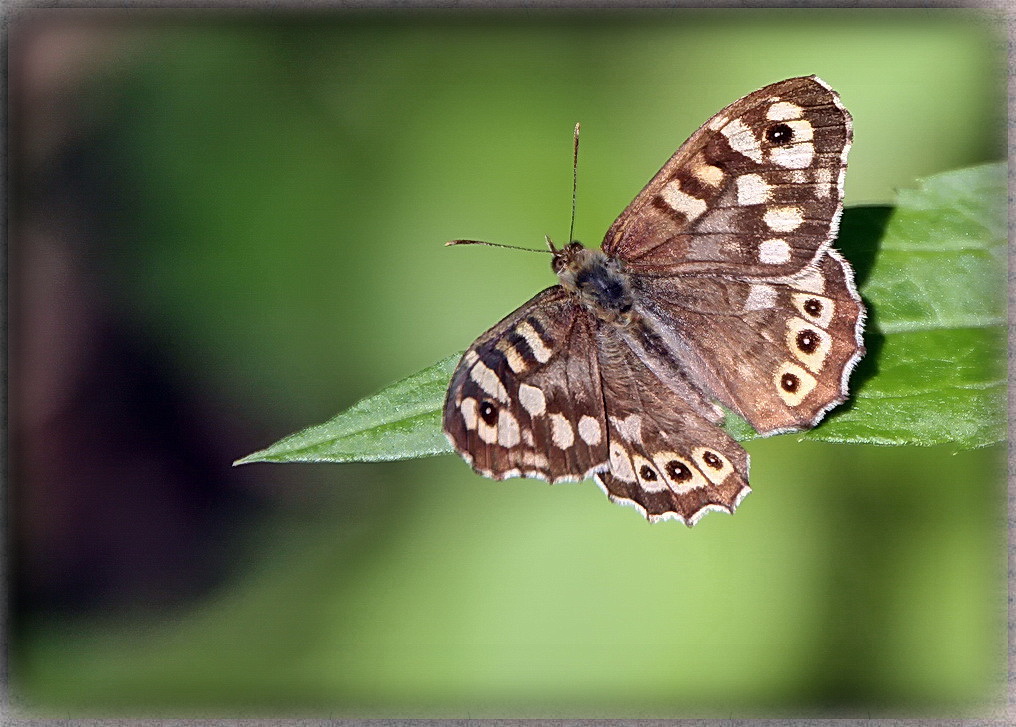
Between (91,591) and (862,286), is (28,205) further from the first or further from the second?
(862,286)

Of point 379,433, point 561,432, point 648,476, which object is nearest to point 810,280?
point 648,476

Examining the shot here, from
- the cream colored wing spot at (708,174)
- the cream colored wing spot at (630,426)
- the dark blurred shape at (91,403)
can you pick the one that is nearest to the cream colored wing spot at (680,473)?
the cream colored wing spot at (630,426)

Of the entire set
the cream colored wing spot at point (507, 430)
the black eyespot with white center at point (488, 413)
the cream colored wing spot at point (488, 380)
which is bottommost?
the cream colored wing spot at point (507, 430)

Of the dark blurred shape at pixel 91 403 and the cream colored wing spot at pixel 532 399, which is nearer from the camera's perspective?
the cream colored wing spot at pixel 532 399

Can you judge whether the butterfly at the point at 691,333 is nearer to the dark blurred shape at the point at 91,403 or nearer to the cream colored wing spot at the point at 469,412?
the cream colored wing spot at the point at 469,412

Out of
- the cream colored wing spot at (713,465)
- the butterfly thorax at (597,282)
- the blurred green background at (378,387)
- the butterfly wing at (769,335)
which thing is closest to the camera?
the butterfly wing at (769,335)

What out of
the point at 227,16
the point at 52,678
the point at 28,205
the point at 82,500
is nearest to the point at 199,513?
the point at 82,500
